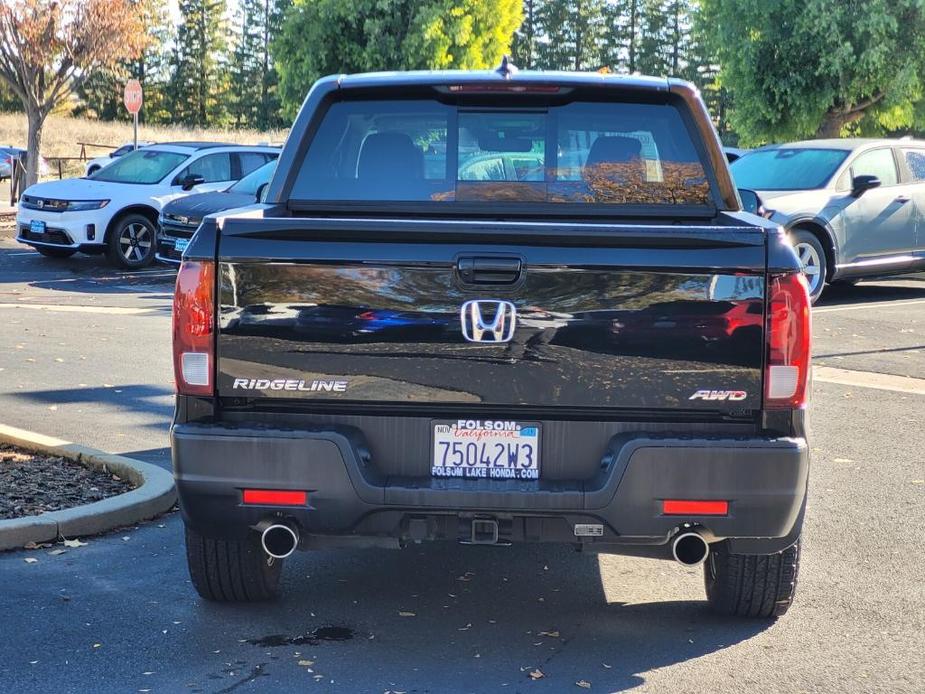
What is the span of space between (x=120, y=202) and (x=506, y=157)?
46.2 ft

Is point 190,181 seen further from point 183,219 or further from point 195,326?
point 195,326

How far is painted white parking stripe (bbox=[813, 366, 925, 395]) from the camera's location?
1028 centimetres

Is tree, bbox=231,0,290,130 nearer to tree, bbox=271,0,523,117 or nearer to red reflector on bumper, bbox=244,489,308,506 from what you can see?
tree, bbox=271,0,523,117

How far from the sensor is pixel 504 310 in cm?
418

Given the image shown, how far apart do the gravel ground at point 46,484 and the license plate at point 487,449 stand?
2.57 metres

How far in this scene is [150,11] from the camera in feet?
96.5

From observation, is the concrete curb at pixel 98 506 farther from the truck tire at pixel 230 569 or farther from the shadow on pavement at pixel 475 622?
the truck tire at pixel 230 569

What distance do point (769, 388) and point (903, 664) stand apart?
43.1 inches

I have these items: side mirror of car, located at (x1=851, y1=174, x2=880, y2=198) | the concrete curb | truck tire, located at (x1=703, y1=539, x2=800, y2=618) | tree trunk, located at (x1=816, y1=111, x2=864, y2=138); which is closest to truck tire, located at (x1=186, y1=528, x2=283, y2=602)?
the concrete curb

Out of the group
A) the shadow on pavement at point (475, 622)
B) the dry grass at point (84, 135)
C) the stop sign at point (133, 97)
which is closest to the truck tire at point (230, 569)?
the shadow on pavement at point (475, 622)

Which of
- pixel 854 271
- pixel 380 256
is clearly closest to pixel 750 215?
pixel 380 256

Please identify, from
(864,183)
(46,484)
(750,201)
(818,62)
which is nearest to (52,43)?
(818,62)

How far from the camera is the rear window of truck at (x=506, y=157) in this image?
5.16 m

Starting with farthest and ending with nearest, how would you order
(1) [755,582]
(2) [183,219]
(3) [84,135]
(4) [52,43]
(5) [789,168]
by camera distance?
(3) [84,135] → (4) [52,43] → (2) [183,219] → (5) [789,168] → (1) [755,582]
